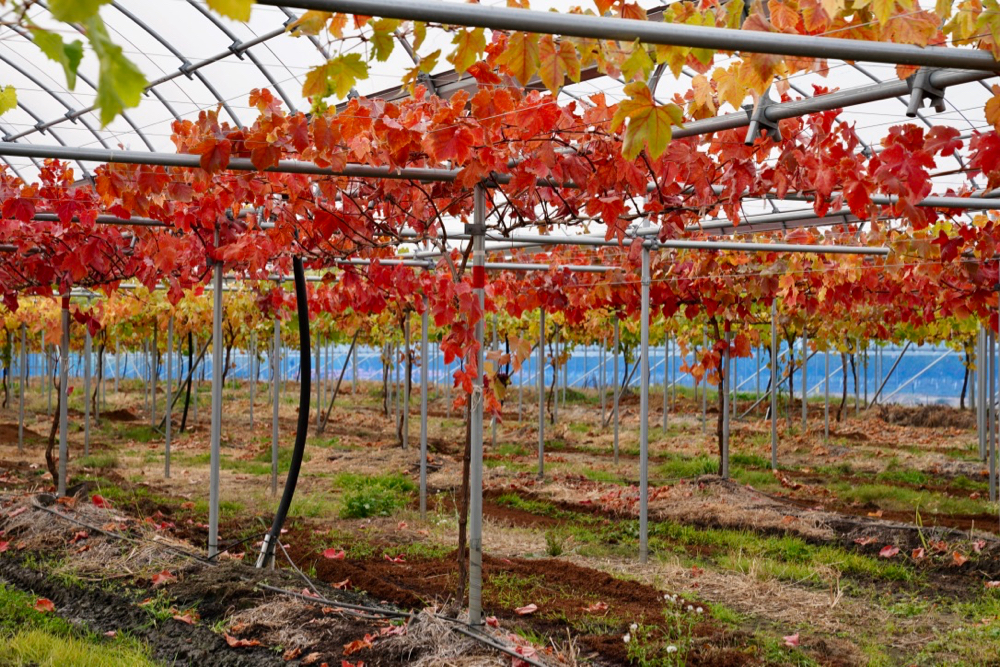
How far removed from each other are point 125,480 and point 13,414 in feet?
33.5

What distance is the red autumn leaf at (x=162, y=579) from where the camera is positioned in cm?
512

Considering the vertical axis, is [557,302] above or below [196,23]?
below

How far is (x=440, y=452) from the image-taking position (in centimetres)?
1259

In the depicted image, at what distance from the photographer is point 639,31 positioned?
1912mm

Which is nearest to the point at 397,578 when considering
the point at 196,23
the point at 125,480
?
the point at 196,23

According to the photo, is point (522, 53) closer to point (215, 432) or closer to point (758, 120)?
point (758, 120)

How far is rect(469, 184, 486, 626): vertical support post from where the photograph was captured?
154 inches

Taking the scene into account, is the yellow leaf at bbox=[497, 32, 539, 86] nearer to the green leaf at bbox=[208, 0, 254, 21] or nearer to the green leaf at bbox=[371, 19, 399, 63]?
the green leaf at bbox=[371, 19, 399, 63]

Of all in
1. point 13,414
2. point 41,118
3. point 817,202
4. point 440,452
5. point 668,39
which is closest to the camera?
point 668,39

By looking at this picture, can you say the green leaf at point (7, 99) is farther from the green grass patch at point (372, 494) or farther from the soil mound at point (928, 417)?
the soil mound at point (928, 417)

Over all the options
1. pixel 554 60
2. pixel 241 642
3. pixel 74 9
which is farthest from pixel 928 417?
pixel 74 9

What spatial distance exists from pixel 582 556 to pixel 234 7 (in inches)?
233

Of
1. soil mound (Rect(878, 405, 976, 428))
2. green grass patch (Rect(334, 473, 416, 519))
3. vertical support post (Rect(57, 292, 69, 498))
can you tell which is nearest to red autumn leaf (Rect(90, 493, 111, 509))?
vertical support post (Rect(57, 292, 69, 498))

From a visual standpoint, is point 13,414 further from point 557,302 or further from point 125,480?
point 557,302
